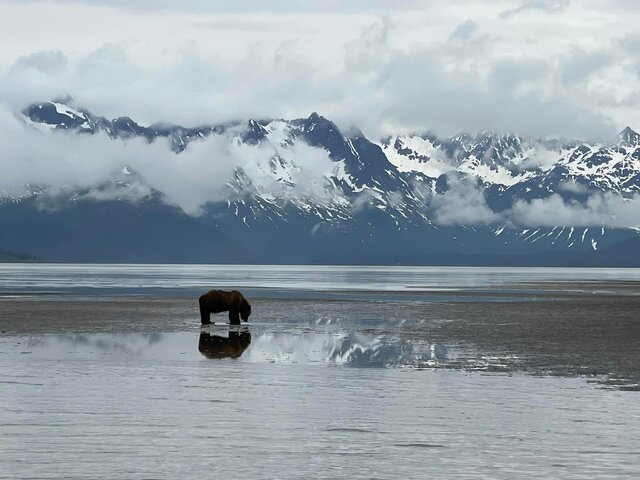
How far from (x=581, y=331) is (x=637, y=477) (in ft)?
112

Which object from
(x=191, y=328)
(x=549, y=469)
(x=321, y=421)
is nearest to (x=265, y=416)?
(x=321, y=421)

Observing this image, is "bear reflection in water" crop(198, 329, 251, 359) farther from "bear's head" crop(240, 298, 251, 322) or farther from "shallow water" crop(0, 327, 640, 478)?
"bear's head" crop(240, 298, 251, 322)

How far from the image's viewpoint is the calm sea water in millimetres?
17234

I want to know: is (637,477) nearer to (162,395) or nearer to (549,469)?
(549,469)

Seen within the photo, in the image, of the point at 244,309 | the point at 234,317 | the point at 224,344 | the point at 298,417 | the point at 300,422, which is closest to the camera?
the point at 300,422

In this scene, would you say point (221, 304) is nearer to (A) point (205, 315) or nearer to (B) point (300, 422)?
(A) point (205, 315)

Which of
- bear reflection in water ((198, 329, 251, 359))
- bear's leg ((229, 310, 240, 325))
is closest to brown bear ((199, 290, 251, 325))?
bear's leg ((229, 310, 240, 325))

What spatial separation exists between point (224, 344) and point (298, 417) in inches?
747

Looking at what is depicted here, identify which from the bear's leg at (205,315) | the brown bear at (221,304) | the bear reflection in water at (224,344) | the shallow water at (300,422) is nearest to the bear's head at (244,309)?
the brown bear at (221,304)

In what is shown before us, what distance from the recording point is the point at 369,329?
5059 cm

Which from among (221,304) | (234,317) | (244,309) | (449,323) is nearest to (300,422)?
(234,317)

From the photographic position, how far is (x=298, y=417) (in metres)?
22.1

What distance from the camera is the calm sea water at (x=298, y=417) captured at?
56.5 ft

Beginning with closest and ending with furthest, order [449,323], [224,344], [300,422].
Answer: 1. [300,422]
2. [224,344]
3. [449,323]
